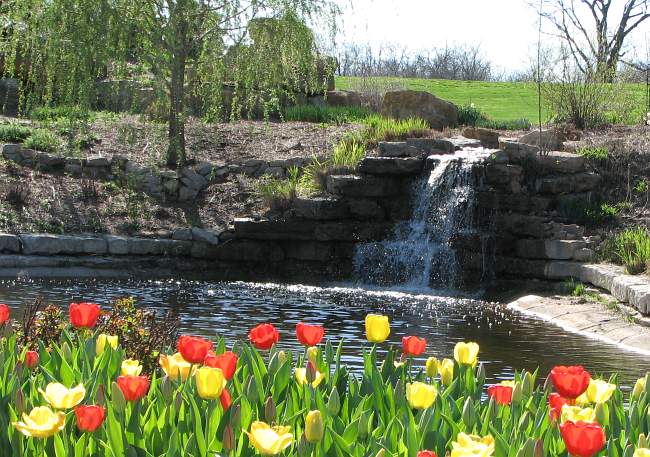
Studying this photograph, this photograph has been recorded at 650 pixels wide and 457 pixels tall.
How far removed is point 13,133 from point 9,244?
14.2ft

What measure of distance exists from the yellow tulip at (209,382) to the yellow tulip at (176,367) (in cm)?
46

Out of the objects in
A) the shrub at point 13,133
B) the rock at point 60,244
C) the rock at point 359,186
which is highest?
the shrub at point 13,133

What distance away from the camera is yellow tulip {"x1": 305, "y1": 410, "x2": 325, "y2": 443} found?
261cm

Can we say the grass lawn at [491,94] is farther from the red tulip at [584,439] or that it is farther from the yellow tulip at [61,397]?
the red tulip at [584,439]

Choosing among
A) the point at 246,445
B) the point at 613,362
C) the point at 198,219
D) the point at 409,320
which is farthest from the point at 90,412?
the point at 198,219

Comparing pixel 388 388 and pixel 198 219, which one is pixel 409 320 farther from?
pixel 388 388

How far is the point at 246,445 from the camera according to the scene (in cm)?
275

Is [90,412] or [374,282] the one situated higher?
[90,412]

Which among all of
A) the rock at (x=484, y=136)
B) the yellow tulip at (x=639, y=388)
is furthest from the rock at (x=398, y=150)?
the yellow tulip at (x=639, y=388)

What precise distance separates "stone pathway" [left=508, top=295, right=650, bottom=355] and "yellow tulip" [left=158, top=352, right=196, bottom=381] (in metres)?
6.02

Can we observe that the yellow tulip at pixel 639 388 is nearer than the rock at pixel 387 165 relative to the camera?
Yes

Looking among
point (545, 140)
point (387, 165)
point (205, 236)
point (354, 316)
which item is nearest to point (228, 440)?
point (354, 316)

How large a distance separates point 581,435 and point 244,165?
557 inches

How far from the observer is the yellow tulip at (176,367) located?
11.1ft
